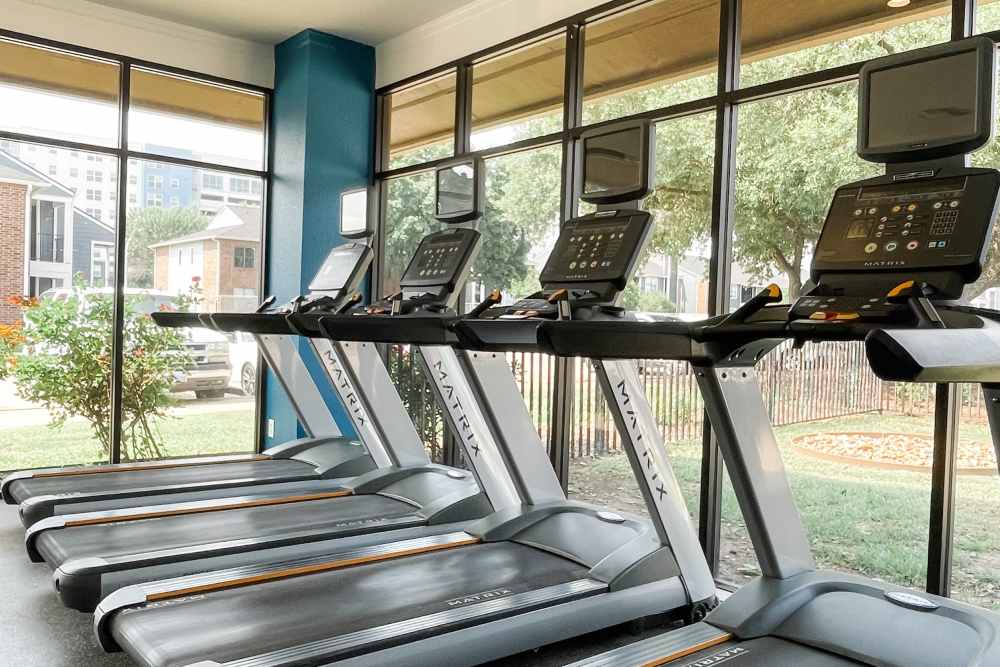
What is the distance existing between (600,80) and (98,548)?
136 inches

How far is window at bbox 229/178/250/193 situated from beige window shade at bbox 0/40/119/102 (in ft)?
3.16

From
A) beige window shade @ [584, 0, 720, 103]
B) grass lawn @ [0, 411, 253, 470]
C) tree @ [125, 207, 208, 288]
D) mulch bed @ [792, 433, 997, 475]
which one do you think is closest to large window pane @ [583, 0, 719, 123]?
beige window shade @ [584, 0, 720, 103]

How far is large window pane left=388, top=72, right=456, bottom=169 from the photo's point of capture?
591 cm

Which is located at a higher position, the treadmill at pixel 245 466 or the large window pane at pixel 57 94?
the large window pane at pixel 57 94

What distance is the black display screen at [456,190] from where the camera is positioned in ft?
13.5

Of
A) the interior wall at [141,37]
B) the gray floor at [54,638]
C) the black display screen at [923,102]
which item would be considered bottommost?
the gray floor at [54,638]

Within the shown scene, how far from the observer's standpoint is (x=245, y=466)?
5.06m

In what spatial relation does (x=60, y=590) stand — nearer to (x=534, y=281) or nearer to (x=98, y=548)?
(x=98, y=548)

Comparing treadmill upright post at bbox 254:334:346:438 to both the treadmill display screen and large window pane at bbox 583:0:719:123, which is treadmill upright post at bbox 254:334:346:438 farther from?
large window pane at bbox 583:0:719:123

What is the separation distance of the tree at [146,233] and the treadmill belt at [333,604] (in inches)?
140

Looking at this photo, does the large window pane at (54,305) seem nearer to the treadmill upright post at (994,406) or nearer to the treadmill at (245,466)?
the treadmill at (245,466)

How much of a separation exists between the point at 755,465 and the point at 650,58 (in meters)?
2.75

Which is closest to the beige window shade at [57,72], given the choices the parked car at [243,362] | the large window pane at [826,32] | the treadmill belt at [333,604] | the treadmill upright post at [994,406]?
the parked car at [243,362]

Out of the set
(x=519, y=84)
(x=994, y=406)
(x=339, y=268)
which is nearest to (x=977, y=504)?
(x=994, y=406)
